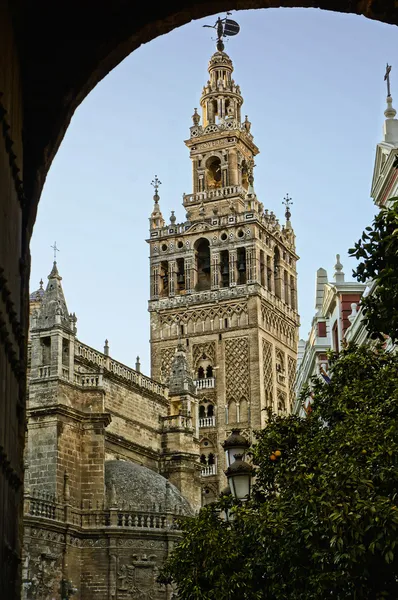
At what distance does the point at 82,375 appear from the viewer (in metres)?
42.5

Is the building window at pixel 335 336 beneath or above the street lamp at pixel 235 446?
above

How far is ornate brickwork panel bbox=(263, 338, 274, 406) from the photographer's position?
213 feet

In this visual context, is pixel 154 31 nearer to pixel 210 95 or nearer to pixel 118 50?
pixel 118 50

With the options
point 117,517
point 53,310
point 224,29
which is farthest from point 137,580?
point 224,29

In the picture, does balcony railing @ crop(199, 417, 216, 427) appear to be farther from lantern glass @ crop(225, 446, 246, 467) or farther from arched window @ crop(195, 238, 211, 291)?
lantern glass @ crop(225, 446, 246, 467)

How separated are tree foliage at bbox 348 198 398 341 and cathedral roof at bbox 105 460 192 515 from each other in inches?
1170

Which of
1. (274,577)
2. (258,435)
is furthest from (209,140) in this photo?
(274,577)

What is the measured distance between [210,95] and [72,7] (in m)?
69.1

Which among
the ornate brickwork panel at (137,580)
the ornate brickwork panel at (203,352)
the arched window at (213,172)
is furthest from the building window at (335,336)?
the arched window at (213,172)

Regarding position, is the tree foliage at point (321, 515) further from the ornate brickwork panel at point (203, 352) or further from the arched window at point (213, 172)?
the arched window at point (213, 172)

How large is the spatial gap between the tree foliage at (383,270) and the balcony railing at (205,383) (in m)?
53.2

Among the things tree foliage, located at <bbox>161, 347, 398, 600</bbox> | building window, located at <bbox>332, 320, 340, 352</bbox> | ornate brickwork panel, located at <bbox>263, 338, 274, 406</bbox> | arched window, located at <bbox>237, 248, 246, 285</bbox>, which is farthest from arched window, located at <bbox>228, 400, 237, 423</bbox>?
tree foliage, located at <bbox>161, 347, 398, 600</bbox>

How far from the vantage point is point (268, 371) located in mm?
65938

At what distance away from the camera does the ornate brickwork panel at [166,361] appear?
67.2 m
